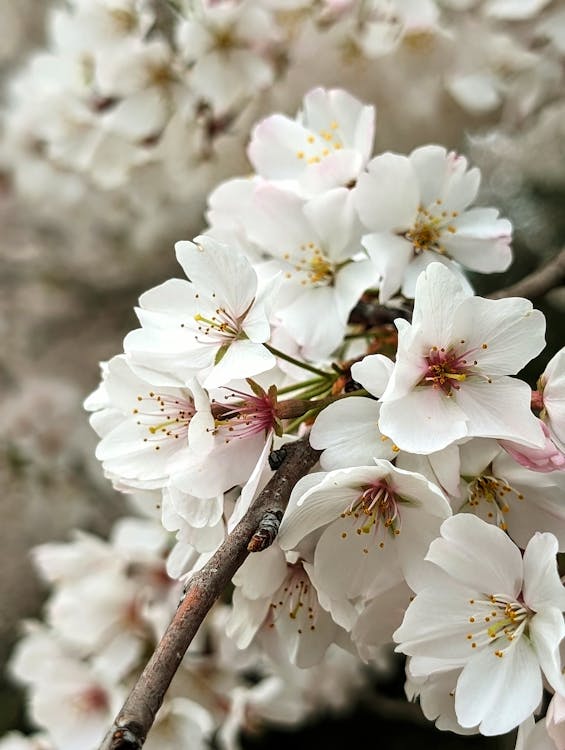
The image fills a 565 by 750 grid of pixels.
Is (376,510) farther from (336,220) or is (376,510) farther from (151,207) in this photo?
(151,207)

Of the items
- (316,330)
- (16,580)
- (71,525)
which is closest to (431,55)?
(316,330)

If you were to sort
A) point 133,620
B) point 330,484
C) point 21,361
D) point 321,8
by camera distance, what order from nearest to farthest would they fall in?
point 330,484
point 133,620
point 321,8
point 21,361

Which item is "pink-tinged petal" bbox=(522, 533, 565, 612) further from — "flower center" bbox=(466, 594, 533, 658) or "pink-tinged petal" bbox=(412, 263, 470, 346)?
"pink-tinged petal" bbox=(412, 263, 470, 346)

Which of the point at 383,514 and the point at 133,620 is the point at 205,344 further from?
the point at 133,620

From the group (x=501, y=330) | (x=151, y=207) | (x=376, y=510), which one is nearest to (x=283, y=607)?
(x=376, y=510)

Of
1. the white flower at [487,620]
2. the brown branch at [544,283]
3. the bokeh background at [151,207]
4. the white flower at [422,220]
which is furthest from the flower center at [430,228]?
the bokeh background at [151,207]

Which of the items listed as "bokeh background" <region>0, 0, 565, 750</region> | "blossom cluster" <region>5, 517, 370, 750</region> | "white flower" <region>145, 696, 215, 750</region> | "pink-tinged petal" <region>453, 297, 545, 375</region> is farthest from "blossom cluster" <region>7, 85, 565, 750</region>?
"bokeh background" <region>0, 0, 565, 750</region>

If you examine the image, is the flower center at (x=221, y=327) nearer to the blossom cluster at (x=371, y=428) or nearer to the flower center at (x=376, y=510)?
the blossom cluster at (x=371, y=428)
